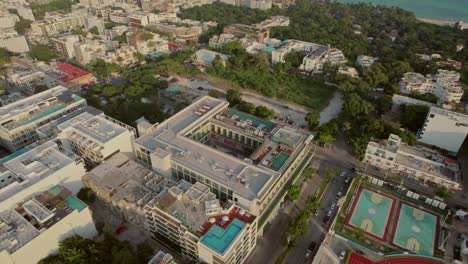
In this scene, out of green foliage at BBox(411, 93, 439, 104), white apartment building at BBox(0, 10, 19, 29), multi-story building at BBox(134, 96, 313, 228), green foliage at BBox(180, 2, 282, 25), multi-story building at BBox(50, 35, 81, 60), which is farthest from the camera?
green foliage at BBox(180, 2, 282, 25)

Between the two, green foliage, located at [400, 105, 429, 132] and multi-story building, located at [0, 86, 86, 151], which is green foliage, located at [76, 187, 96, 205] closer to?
multi-story building, located at [0, 86, 86, 151]

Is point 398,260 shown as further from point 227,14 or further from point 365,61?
point 227,14

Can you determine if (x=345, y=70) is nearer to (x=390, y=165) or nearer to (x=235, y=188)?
(x=390, y=165)

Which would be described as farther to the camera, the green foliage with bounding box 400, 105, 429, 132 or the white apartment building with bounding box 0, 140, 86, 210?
the green foliage with bounding box 400, 105, 429, 132

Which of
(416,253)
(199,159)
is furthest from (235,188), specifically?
(416,253)

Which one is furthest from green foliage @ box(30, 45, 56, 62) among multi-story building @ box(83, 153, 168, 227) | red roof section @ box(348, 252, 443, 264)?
red roof section @ box(348, 252, 443, 264)

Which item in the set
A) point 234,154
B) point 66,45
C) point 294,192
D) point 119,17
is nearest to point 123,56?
point 66,45
